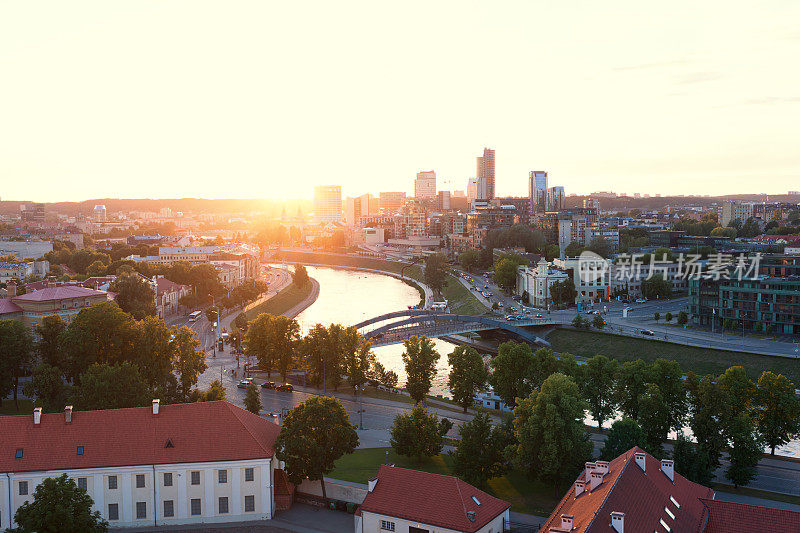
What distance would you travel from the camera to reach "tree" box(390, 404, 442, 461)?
22.6 meters

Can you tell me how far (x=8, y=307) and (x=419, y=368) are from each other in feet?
76.2

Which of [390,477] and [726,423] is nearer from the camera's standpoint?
[390,477]

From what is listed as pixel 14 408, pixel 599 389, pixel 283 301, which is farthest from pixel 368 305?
pixel 14 408

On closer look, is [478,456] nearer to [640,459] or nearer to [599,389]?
[640,459]

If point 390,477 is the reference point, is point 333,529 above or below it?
below

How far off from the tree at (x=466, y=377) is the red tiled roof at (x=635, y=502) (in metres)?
12.6

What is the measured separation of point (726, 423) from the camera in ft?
74.5

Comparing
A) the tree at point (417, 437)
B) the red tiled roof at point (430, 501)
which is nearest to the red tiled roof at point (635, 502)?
the red tiled roof at point (430, 501)

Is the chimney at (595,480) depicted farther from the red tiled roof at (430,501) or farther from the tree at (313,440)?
the tree at (313,440)

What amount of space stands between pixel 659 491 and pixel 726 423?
30.3 feet

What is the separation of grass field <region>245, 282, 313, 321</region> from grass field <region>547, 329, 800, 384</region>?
2439 centimetres

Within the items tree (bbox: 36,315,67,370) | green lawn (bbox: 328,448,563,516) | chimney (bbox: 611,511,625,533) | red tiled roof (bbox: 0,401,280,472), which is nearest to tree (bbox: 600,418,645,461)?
green lawn (bbox: 328,448,563,516)

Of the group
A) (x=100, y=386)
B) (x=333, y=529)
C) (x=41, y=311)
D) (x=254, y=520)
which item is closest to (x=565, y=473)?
(x=333, y=529)

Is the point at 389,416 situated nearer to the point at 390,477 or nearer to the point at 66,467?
the point at 390,477
